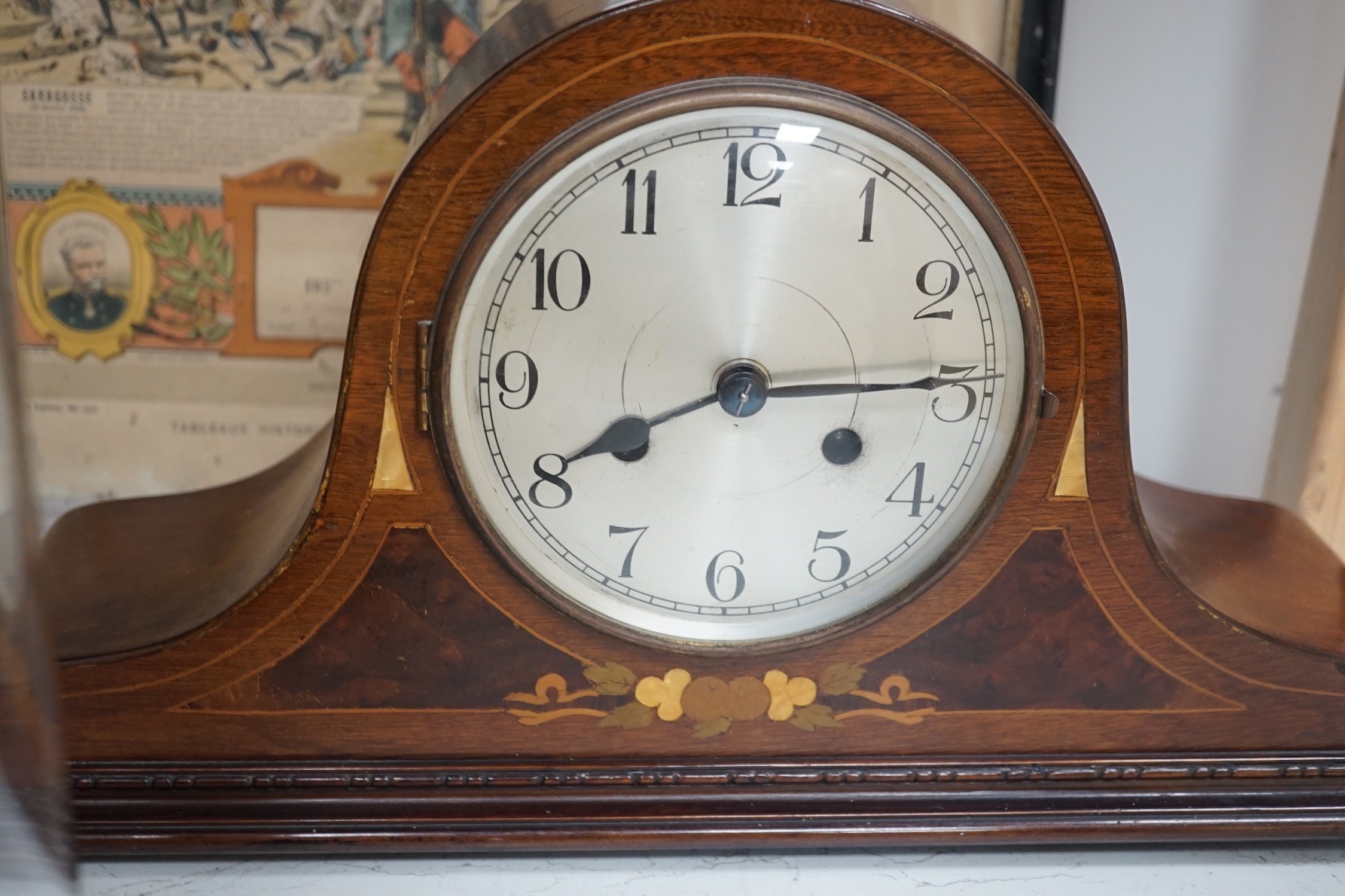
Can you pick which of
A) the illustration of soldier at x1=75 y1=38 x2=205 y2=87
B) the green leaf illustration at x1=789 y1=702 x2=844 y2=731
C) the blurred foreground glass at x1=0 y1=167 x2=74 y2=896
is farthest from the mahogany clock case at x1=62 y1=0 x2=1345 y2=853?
the illustration of soldier at x1=75 y1=38 x2=205 y2=87

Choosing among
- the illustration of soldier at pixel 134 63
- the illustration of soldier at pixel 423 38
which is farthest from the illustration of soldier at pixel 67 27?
the illustration of soldier at pixel 423 38

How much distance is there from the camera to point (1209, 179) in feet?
5.65

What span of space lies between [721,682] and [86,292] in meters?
1.10

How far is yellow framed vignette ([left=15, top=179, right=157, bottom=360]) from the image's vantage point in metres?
1.66

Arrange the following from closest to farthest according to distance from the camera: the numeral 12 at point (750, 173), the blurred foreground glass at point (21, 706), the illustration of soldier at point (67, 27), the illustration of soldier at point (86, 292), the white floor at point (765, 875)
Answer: the blurred foreground glass at point (21, 706) < the numeral 12 at point (750, 173) < the white floor at point (765, 875) < the illustration of soldier at point (67, 27) < the illustration of soldier at point (86, 292)

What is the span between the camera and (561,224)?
96 centimetres

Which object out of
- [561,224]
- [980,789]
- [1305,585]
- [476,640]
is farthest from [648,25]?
[1305,585]

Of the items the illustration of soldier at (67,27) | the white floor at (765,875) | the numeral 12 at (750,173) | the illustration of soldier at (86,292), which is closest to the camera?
the numeral 12 at (750,173)

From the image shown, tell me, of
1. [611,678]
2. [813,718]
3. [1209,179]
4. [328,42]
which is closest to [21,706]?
[611,678]

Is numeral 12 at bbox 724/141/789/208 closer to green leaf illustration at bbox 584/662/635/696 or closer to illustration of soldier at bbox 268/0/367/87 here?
green leaf illustration at bbox 584/662/635/696

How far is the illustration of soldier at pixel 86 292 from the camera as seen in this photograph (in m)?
1.68

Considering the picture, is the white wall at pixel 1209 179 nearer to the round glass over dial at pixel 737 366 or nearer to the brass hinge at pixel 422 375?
the round glass over dial at pixel 737 366

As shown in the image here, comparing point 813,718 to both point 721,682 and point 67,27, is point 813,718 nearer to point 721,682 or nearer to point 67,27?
point 721,682

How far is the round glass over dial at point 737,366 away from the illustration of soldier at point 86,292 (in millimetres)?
932
